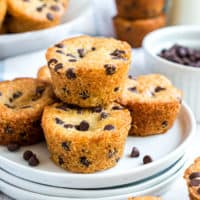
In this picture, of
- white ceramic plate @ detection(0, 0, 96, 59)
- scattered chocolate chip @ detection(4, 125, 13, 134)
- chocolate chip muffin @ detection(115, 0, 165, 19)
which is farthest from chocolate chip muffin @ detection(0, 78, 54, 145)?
chocolate chip muffin @ detection(115, 0, 165, 19)

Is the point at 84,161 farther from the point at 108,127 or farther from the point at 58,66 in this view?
the point at 58,66

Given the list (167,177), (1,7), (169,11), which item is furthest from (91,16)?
(167,177)

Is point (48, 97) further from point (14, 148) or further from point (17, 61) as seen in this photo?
point (17, 61)

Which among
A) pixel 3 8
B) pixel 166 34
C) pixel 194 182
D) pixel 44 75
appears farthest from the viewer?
pixel 166 34

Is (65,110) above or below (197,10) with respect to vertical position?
above

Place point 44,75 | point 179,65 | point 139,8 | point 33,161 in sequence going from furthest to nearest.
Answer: point 139,8, point 179,65, point 44,75, point 33,161

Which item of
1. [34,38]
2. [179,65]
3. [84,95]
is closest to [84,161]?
[84,95]

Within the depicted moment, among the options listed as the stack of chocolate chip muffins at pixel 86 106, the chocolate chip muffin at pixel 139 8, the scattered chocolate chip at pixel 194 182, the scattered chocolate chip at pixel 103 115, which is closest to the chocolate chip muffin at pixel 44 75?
the stack of chocolate chip muffins at pixel 86 106
